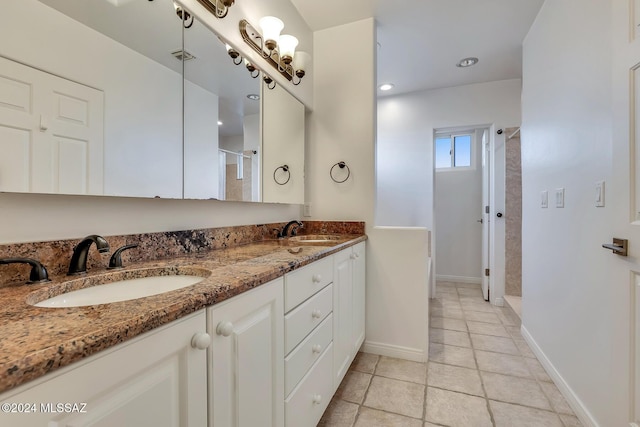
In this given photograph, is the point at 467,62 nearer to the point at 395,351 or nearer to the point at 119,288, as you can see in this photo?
the point at 395,351

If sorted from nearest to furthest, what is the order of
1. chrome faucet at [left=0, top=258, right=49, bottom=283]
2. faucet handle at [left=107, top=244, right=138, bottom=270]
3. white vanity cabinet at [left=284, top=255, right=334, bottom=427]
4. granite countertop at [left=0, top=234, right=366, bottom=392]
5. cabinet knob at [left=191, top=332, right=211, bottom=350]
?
granite countertop at [left=0, top=234, right=366, bottom=392] → cabinet knob at [left=191, top=332, right=211, bottom=350] → chrome faucet at [left=0, top=258, right=49, bottom=283] → faucet handle at [left=107, top=244, right=138, bottom=270] → white vanity cabinet at [left=284, top=255, right=334, bottom=427]

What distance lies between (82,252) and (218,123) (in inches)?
34.0

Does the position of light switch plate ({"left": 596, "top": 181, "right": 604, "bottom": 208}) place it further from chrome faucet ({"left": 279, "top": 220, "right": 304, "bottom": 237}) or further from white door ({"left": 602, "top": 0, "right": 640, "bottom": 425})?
chrome faucet ({"left": 279, "top": 220, "right": 304, "bottom": 237})

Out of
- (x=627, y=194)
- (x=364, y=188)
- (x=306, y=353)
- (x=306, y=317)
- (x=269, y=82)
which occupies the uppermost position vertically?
(x=269, y=82)

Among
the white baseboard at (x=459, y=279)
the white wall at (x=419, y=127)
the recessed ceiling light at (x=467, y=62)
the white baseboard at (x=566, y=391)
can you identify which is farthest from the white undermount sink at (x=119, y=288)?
the white baseboard at (x=459, y=279)

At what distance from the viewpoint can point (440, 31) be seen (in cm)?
234

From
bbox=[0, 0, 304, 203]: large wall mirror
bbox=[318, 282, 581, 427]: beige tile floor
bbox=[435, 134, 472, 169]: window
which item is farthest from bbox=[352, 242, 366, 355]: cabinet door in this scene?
bbox=[435, 134, 472, 169]: window

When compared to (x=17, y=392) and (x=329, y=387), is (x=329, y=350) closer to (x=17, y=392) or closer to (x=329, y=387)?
(x=329, y=387)

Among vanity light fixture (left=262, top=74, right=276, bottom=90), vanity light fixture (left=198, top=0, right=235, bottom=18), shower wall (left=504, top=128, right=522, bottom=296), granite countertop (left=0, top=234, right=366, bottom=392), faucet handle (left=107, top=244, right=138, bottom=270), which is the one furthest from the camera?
shower wall (left=504, top=128, right=522, bottom=296)

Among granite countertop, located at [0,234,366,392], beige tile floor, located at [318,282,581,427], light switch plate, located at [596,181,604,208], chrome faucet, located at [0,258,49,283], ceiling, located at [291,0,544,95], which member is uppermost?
ceiling, located at [291,0,544,95]

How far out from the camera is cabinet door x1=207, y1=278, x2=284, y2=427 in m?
0.69

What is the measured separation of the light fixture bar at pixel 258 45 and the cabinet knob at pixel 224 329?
1.53 metres

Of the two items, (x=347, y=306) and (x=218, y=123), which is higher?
(x=218, y=123)

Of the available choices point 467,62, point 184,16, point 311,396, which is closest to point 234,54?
point 184,16
